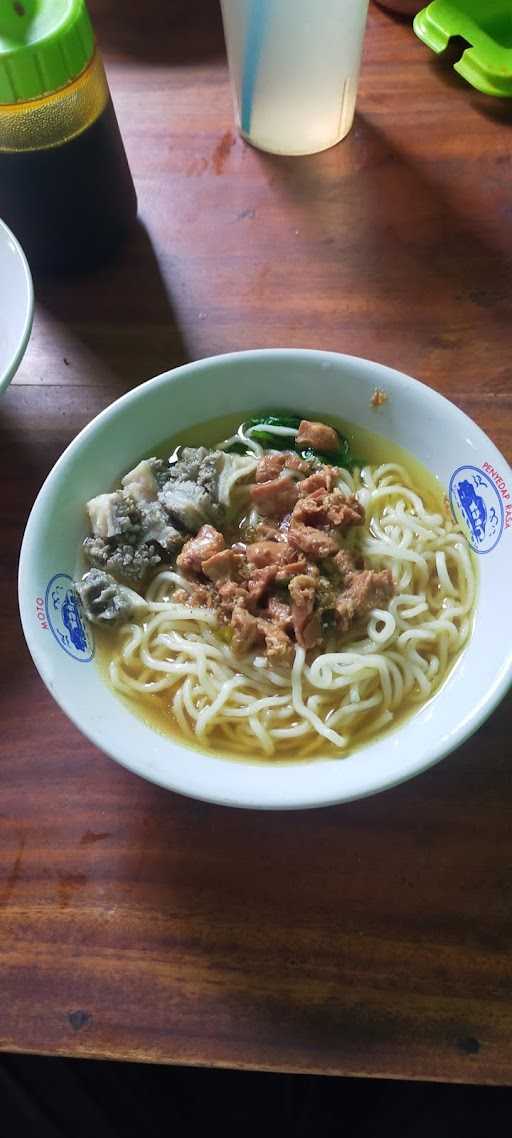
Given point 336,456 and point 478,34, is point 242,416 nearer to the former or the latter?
point 336,456

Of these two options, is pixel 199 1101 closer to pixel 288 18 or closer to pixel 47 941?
pixel 47 941

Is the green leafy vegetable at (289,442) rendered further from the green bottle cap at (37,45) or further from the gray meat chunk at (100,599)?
the green bottle cap at (37,45)

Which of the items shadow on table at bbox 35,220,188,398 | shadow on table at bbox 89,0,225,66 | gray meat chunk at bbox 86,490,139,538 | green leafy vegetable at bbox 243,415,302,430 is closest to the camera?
gray meat chunk at bbox 86,490,139,538

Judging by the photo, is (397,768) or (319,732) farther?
(319,732)

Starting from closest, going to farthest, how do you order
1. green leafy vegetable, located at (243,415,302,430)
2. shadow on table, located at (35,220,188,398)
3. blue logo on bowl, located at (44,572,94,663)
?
blue logo on bowl, located at (44,572,94,663) → green leafy vegetable, located at (243,415,302,430) → shadow on table, located at (35,220,188,398)

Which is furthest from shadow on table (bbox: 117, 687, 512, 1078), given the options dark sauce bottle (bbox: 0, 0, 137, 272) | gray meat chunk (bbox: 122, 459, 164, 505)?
dark sauce bottle (bbox: 0, 0, 137, 272)

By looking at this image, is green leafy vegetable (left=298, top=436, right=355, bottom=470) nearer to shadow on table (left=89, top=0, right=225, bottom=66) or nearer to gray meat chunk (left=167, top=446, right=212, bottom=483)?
gray meat chunk (left=167, top=446, right=212, bottom=483)

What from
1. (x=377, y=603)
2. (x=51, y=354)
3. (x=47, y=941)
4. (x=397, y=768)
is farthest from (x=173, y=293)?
(x=47, y=941)

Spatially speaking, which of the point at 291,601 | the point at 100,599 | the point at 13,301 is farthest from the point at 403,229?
the point at 100,599
